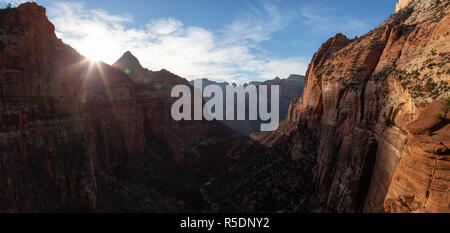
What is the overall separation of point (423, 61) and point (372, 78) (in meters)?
5.93

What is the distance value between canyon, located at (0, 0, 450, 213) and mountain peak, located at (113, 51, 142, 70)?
1200 inches

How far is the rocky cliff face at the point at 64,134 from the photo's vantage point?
1820cm

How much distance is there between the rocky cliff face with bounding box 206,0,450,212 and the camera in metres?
10.5

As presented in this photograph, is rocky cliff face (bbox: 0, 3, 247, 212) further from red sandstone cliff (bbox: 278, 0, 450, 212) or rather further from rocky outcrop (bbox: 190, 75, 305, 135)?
rocky outcrop (bbox: 190, 75, 305, 135)

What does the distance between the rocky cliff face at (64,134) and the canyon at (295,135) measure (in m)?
0.11

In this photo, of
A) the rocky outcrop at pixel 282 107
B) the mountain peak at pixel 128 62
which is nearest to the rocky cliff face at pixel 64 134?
the mountain peak at pixel 128 62

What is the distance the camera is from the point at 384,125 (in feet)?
59.1

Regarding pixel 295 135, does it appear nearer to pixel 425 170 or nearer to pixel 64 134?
pixel 425 170

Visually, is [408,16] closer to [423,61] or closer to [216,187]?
[423,61]

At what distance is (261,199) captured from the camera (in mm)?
33250

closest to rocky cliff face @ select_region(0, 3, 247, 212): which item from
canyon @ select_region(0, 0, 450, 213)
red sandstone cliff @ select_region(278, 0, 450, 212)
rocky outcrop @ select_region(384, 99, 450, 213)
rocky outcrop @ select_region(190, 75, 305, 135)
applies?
canyon @ select_region(0, 0, 450, 213)

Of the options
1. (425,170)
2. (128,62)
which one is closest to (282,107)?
(128,62)

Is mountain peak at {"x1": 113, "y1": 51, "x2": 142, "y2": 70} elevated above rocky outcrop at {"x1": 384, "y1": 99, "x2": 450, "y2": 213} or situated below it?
above
